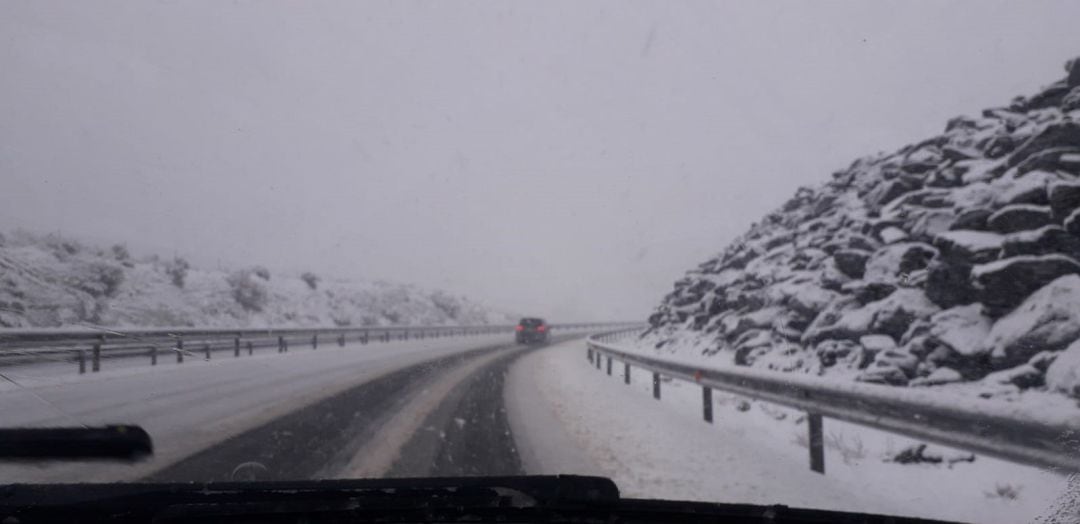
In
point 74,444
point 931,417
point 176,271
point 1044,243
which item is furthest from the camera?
point 176,271

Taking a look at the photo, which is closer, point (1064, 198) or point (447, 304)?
point (1064, 198)

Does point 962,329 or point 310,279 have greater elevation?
point 310,279

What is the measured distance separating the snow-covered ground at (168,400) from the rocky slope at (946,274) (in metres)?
8.40

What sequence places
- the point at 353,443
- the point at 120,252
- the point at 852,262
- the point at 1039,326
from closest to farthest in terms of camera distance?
the point at 353,443
the point at 1039,326
the point at 852,262
the point at 120,252

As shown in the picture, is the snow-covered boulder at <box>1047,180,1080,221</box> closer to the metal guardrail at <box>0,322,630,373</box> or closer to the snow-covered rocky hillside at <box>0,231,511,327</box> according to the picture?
the metal guardrail at <box>0,322,630,373</box>

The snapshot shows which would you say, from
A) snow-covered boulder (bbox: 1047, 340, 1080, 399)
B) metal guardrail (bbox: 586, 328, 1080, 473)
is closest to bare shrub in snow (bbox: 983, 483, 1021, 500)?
metal guardrail (bbox: 586, 328, 1080, 473)

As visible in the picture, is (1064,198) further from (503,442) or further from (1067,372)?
(503,442)

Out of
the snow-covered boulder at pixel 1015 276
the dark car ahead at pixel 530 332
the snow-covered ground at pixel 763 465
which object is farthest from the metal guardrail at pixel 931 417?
the dark car ahead at pixel 530 332

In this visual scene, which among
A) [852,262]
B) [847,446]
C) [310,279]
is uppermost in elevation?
[310,279]

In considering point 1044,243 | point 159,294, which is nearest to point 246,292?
point 159,294

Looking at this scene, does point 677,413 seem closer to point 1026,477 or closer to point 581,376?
point 1026,477

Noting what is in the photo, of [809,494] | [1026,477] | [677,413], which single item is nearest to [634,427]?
[677,413]

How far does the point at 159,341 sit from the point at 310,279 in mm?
35654

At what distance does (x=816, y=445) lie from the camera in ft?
18.9
